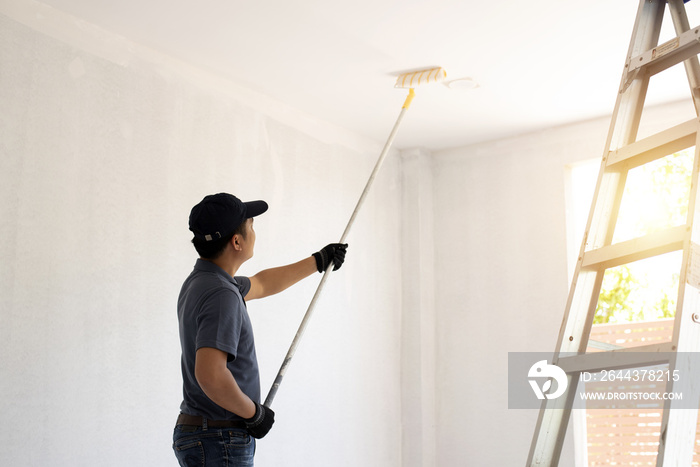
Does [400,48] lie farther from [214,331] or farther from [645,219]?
[645,219]

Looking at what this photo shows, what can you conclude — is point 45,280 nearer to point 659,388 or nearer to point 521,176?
point 521,176

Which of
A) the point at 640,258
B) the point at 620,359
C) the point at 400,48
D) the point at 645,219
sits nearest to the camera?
the point at 620,359

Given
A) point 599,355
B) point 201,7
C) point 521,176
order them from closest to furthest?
point 599,355 → point 201,7 → point 521,176

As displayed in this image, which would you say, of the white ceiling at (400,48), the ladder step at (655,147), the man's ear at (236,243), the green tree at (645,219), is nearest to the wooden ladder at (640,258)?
the ladder step at (655,147)

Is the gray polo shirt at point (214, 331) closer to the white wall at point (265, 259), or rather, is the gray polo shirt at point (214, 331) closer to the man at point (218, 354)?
the man at point (218, 354)

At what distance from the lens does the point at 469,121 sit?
4.23 m

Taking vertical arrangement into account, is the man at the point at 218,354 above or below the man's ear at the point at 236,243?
below

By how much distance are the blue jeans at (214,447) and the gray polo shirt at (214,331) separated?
43 mm

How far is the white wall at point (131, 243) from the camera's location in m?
2.71

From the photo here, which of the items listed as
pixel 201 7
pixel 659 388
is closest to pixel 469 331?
pixel 659 388

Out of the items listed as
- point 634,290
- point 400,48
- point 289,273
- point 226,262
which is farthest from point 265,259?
point 634,290

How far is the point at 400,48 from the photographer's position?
3283 mm

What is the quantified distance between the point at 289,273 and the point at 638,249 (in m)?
1.34

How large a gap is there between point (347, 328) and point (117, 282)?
1560 mm
